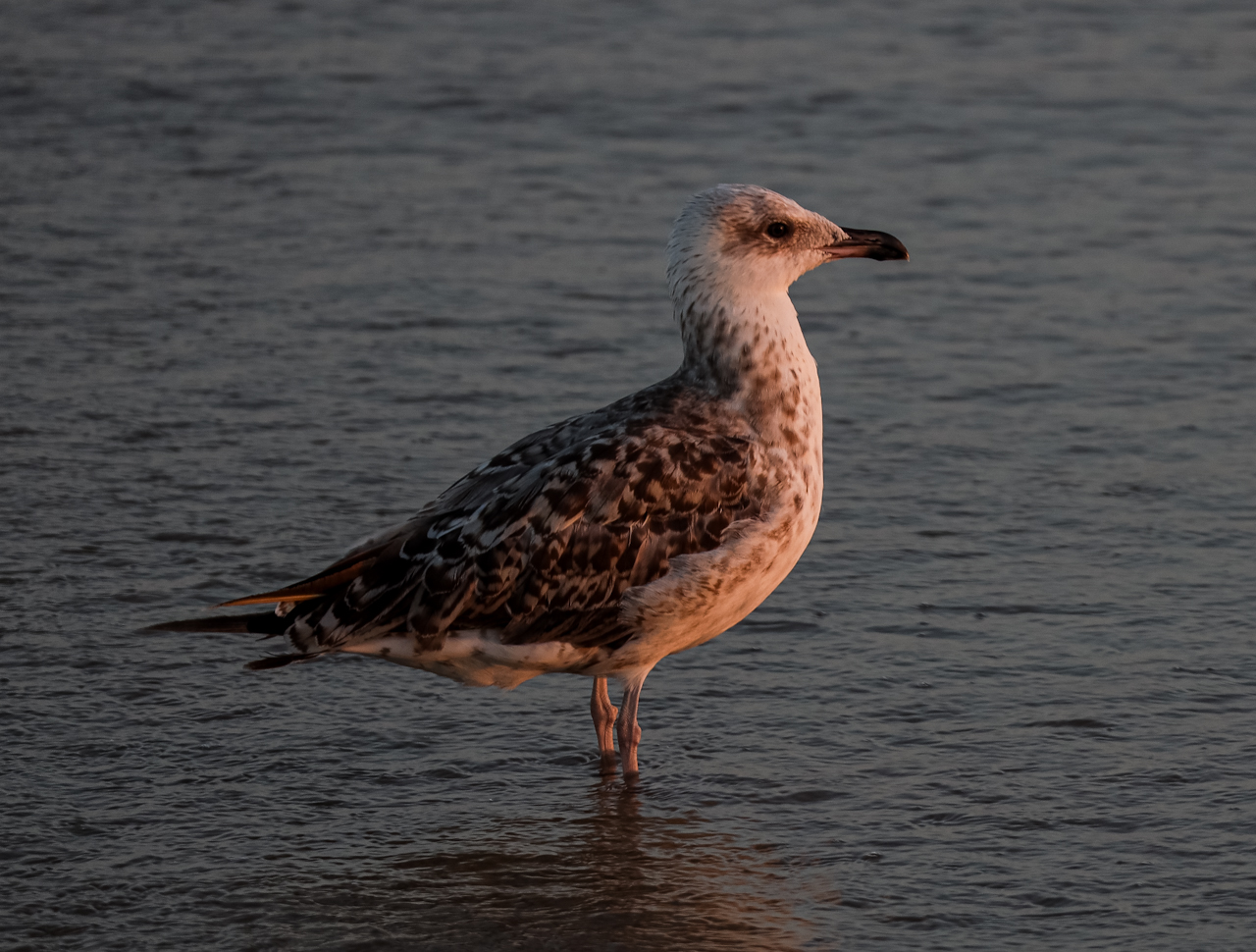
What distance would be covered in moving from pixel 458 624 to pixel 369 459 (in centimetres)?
278

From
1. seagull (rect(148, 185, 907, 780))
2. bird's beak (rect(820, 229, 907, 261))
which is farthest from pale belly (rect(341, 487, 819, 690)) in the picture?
bird's beak (rect(820, 229, 907, 261))

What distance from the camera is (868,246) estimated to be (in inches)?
280

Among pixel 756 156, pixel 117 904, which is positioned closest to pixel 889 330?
pixel 756 156

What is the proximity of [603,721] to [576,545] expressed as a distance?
2.41 ft

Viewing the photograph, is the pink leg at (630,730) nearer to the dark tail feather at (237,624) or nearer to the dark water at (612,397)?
the dark water at (612,397)

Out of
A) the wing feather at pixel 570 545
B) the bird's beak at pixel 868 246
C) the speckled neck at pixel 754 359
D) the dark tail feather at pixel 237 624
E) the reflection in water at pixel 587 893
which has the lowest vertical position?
the reflection in water at pixel 587 893

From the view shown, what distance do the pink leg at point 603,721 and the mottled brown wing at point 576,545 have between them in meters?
0.41

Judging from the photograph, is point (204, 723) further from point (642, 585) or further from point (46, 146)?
point (46, 146)

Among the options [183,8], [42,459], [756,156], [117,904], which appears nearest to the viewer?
[117,904]

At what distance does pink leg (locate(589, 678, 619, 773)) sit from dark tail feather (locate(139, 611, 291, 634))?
3.48 feet

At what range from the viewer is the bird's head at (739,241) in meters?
6.73

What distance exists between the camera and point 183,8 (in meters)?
16.8

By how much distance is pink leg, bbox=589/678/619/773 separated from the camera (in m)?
6.75

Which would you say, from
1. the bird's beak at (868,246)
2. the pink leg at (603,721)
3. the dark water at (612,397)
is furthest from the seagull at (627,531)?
the dark water at (612,397)
